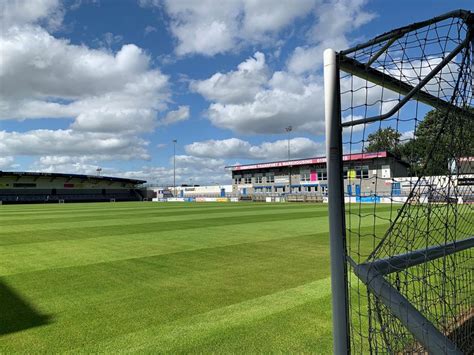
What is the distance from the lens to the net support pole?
288 centimetres

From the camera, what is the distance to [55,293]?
6.05 metres

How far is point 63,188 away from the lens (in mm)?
78188

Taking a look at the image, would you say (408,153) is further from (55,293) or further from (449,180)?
(55,293)

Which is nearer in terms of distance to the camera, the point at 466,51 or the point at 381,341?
the point at 466,51

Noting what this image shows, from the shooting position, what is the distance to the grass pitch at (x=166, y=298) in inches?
161

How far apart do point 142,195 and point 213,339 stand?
89.8 meters

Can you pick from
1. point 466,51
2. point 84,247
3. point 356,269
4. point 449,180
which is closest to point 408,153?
point 449,180

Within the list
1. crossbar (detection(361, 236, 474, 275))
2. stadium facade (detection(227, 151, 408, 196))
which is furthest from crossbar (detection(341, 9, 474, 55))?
stadium facade (detection(227, 151, 408, 196))

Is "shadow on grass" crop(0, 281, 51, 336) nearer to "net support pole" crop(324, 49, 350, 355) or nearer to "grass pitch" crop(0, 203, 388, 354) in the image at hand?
"grass pitch" crop(0, 203, 388, 354)

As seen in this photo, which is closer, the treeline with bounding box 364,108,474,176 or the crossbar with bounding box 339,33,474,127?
the crossbar with bounding box 339,33,474,127

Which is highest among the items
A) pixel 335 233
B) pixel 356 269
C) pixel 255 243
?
pixel 335 233

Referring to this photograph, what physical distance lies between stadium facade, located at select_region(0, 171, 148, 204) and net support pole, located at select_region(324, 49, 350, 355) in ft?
254

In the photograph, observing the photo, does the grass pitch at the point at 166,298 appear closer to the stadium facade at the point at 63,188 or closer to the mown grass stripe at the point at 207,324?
the mown grass stripe at the point at 207,324

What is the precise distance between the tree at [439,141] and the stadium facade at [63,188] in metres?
77.3
